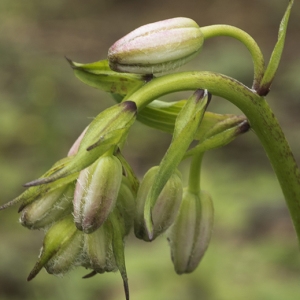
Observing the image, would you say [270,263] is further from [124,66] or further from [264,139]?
[124,66]

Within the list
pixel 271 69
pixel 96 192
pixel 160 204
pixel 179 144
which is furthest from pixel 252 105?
pixel 96 192

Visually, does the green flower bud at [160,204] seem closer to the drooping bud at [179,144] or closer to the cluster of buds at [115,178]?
the cluster of buds at [115,178]

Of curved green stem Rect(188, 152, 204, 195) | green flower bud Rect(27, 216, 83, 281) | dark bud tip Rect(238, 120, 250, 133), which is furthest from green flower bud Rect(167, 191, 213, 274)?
green flower bud Rect(27, 216, 83, 281)

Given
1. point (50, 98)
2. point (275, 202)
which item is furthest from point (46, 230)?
point (50, 98)

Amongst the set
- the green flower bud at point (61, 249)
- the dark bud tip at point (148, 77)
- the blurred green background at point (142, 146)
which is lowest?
the blurred green background at point (142, 146)

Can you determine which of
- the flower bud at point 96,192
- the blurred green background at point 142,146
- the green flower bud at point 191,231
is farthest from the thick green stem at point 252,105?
the blurred green background at point 142,146

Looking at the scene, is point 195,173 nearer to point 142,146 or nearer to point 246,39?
point 246,39
